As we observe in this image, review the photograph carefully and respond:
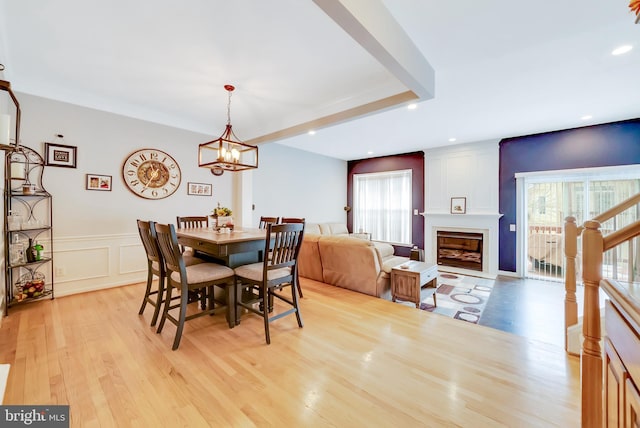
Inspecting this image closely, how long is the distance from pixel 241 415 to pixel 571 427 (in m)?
1.79

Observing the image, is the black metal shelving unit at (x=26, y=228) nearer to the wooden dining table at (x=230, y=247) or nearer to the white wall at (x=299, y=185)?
the wooden dining table at (x=230, y=247)

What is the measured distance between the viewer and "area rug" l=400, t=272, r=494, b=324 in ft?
11.0

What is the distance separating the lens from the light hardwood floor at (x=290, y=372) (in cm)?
151

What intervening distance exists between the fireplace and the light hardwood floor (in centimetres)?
343

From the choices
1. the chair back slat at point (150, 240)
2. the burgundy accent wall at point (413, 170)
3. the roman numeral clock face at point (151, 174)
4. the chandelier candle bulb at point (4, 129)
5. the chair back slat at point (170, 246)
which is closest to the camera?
the chandelier candle bulb at point (4, 129)

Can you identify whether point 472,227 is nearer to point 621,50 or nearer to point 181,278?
point 621,50

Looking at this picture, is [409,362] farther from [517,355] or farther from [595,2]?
[595,2]

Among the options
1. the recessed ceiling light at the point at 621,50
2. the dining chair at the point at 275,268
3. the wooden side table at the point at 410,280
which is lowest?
the wooden side table at the point at 410,280

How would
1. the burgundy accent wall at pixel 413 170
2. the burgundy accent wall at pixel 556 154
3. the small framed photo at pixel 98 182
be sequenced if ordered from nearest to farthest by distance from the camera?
1. the small framed photo at pixel 98 182
2. the burgundy accent wall at pixel 556 154
3. the burgundy accent wall at pixel 413 170

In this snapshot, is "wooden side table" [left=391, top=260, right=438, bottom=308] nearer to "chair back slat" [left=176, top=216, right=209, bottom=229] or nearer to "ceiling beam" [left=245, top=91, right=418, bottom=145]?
"ceiling beam" [left=245, top=91, right=418, bottom=145]

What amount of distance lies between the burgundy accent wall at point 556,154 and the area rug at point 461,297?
1057 millimetres

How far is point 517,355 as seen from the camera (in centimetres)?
212

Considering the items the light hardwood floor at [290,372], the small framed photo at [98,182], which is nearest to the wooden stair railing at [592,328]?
the light hardwood floor at [290,372]

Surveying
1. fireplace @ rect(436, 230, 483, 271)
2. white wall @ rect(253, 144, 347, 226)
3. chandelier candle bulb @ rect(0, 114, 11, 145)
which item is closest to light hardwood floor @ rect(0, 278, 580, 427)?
chandelier candle bulb @ rect(0, 114, 11, 145)
